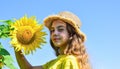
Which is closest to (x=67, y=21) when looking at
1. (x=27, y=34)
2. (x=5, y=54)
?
(x=27, y=34)

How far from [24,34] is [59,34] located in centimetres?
38

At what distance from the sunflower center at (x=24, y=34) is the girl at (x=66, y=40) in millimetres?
202

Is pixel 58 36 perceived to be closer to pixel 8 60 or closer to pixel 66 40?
pixel 66 40

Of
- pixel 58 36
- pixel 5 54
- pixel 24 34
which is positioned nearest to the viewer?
pixel 5 54

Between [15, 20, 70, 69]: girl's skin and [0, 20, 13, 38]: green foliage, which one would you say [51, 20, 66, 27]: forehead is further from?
[0, 20, 13, 38]: green foliage

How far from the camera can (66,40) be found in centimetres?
272

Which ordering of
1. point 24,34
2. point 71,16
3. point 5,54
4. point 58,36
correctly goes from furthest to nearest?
point 71,16 < point 58,36 < point 24,34 < point 5,54

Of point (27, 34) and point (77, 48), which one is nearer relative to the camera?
point (27, 34)

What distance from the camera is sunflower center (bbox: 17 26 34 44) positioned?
8.39 ft

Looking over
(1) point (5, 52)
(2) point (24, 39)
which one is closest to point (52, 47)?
(2) point (24, 39)

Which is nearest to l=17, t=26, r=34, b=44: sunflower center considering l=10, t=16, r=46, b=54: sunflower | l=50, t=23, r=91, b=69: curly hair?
l=10, t=16, r=46, b=54: sunflower

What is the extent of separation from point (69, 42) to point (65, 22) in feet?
0.76

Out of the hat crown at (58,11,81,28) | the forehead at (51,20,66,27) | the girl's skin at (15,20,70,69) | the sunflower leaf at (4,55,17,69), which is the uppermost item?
the hat crown at (58,11,81,28)

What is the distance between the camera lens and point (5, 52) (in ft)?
7.53
